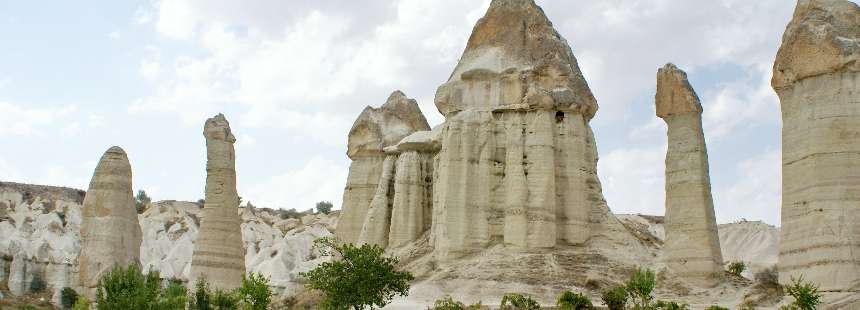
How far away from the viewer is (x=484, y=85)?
142ft

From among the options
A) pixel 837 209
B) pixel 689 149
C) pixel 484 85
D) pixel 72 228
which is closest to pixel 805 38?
pixel 837 209

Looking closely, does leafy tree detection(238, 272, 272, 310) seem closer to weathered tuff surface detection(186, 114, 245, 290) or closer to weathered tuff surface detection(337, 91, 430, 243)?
weathered tuff surface detection(186, 114, 245, 290)

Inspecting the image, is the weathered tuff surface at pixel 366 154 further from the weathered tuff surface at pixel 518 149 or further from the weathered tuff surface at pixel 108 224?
the weathered tuff surface at pixel 108 224

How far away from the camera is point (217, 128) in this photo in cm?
3641

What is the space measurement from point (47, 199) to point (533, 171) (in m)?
56.0

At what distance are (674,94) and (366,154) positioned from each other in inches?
773

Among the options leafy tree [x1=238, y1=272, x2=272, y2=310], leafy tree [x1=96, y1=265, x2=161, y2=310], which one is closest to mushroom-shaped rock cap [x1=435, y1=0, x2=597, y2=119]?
leafy tree [x1=238, y1=272, x2=272, y2=310]

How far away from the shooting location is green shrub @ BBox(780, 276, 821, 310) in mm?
26094

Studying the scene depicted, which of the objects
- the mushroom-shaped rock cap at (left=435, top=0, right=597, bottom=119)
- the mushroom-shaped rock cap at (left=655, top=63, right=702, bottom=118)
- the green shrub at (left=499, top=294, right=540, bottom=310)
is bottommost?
the green shrub at (left=499, top=294, right=540, bottom=310)

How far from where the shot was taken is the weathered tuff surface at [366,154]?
5203 cm

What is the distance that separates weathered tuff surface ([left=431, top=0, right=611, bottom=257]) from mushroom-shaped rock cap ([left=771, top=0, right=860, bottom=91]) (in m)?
11.8

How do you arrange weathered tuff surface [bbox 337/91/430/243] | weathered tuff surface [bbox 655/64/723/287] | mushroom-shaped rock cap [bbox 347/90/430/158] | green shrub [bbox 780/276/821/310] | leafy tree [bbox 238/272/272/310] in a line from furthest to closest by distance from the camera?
mushroom-shaped rock cap [bbox 347/90/430/158] → weathered tuff surface [bbox 337/91/430/243] → weathered tuff surface [bbox 655/64/723/287] → leafy tree [bbox 238/272/272/310] → green shrub [bbox 780/276/821/310]

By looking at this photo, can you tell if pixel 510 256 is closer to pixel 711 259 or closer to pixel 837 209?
pixel 711 259

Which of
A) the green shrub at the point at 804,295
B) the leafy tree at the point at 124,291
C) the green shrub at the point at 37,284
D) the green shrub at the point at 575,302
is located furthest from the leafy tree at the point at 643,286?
the green shrub at the point at 37,284
